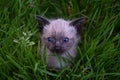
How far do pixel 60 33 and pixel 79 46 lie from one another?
0.43 meters

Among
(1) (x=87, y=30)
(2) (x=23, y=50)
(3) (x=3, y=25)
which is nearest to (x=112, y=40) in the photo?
(1) (x=87, y=30)

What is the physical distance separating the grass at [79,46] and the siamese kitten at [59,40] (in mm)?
116

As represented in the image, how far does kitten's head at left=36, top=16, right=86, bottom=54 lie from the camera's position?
4094 mm

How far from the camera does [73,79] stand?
Result: 400 centimetres

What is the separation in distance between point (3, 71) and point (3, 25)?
673 mm

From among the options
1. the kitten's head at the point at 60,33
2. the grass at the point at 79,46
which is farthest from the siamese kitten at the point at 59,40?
the grass at the point at 79,46

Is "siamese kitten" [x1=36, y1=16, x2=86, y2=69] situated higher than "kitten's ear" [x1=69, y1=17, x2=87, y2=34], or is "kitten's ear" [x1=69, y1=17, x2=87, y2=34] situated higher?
Answer: "kitten's ear" [x1=69, y1=17, x2=87, y2=34]

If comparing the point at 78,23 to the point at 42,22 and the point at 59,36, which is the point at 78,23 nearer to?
the point at 59,36

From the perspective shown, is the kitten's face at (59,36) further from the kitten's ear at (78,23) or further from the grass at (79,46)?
the grass at (79,46)

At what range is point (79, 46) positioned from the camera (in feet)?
14.6

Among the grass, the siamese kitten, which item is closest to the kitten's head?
the siamese kitten

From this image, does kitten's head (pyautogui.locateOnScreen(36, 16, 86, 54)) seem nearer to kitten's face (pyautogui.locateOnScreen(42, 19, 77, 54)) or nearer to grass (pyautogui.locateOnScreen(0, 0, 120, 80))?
kitten's face (pyautogui.locateOnScreen(42, 19, 77, 54))

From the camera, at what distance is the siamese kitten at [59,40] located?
161 inches

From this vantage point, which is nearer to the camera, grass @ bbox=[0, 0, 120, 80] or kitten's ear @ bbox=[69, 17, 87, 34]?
grass @ bbox=[0, 0, 120, 80]
